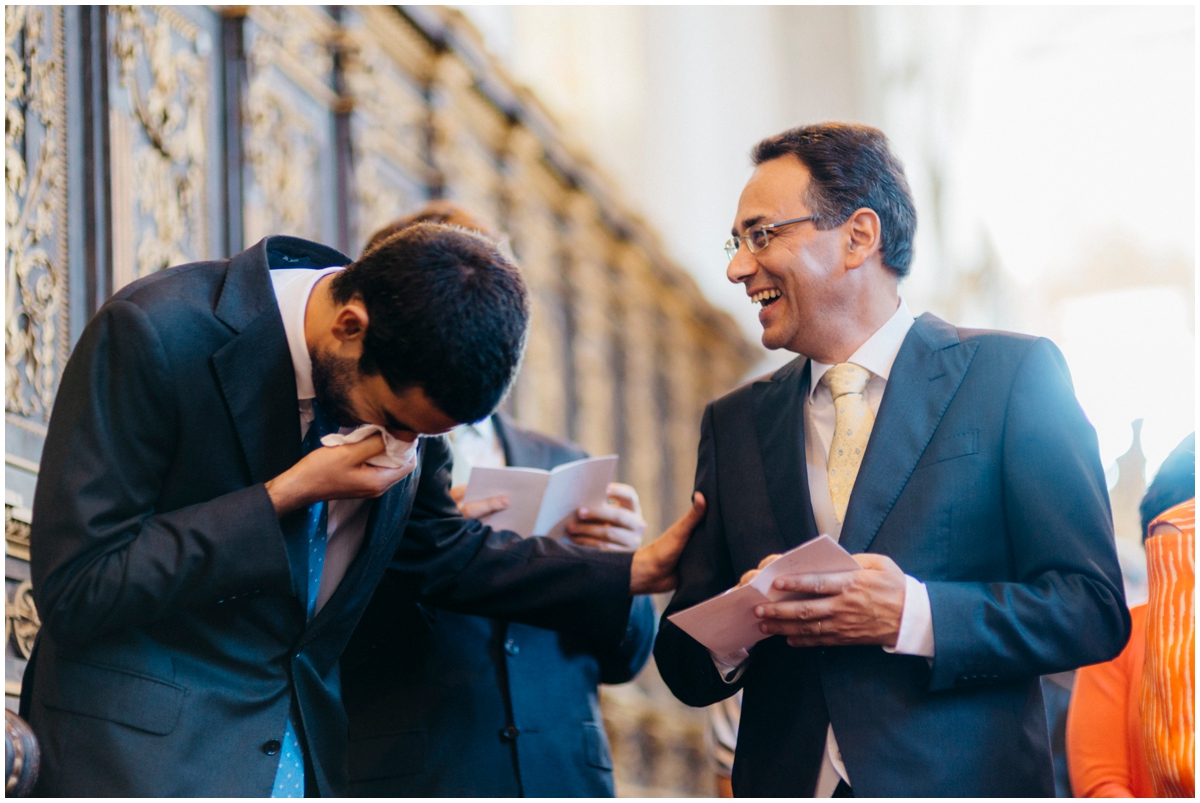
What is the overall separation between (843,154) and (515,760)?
1.63 m

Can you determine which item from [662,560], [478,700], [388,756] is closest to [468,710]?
[478,700]

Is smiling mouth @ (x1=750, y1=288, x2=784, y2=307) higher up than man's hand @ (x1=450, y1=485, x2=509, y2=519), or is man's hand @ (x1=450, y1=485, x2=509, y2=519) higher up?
smiling mouth @ (x1=750, y1=288, x2=784, y2=307)

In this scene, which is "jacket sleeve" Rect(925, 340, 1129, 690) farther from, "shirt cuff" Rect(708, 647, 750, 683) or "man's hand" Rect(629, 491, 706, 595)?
"man's hand" Rect(629, 491, 706, 595)

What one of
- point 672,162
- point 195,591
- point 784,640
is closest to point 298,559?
point 195,591

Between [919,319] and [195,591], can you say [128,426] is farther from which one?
[919,319]

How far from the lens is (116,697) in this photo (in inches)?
80.3

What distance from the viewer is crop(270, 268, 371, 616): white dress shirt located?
2242 mm

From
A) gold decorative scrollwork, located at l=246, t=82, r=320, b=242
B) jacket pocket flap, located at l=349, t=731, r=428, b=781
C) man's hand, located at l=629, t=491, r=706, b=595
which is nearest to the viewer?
man's hand, located at l=629, t=491, r=706, b=595

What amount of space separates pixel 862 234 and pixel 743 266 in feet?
0.87

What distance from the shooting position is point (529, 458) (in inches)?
143

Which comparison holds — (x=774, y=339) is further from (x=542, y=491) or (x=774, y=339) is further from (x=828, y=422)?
(x=542, y=491)

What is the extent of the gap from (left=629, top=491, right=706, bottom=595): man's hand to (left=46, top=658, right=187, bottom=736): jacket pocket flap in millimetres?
1115

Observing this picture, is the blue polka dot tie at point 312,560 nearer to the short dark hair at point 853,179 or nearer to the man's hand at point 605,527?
the man's hand at point 605,527

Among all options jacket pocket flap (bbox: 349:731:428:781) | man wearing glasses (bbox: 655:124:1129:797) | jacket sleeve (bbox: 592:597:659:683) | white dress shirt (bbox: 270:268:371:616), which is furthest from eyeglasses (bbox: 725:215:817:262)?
jacket pocket flap (bbox: 349:731:428:781)
